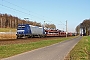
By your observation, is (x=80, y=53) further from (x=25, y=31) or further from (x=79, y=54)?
(x=25, y=31)

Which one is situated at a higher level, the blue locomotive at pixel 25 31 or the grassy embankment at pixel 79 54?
the blue locomotive at pixel 25 31

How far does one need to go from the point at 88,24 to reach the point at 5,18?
202 feet

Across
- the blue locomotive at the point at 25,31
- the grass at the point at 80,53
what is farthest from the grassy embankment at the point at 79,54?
the blue locomotive at the point at 25,31

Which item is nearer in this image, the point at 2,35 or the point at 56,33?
the point at 2,35

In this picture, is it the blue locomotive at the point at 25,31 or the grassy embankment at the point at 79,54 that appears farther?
the blue locomotive at the point at 25,31

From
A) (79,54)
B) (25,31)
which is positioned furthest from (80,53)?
(25,31)

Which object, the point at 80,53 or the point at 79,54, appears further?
the point at 80,53

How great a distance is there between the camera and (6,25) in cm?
12269

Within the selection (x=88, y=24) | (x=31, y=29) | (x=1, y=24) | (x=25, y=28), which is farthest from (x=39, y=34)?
(x=88, y=24)

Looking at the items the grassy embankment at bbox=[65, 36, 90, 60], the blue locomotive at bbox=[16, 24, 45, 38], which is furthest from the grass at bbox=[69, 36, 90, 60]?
the blue locomotive at bbox=[16, 24, 45, 38]

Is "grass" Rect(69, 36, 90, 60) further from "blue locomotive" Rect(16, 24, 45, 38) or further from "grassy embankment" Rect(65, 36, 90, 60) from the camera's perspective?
"blue locomotive" Rect(16, 24, 45, 38)

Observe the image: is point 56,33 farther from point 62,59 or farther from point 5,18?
point 62,59

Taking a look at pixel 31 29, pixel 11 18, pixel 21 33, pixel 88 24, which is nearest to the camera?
pixel 21 33

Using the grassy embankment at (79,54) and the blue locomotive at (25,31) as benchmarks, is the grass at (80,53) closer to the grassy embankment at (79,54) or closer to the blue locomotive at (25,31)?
the grassy embankment at (79,54)
